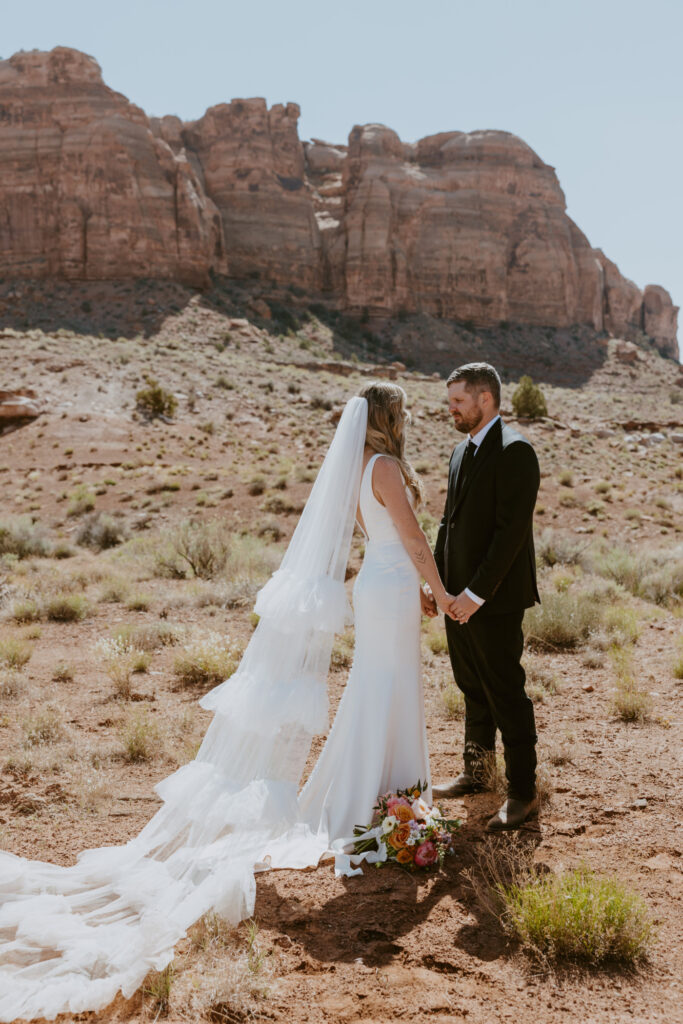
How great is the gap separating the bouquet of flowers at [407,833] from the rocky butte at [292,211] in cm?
4886

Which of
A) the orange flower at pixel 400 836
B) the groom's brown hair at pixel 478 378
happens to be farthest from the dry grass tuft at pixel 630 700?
the groom's brown hair at pixel 478 378

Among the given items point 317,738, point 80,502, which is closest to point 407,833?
point 317,738

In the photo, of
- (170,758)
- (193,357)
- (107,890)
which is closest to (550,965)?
(107,890)

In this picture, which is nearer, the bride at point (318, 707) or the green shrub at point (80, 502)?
the bride at point (318, 707)

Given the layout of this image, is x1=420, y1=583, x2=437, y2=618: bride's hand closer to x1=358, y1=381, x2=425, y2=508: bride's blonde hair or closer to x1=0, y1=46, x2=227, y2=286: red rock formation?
x1=358, y1=381, x2=425, y2=508: bride's blonde hair

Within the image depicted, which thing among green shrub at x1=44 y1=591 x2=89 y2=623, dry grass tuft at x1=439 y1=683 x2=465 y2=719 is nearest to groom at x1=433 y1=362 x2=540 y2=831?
dry grass tuft at x1=439 y1=683 x2=465 y2=719

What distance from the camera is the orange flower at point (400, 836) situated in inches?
138

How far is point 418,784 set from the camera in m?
3.75

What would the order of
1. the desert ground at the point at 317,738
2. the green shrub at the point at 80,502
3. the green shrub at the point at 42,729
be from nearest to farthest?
the desert ground at the point at 317,738, the green shrub at the point at 42,729, the green shrub at the point at 80,502

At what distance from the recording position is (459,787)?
4398 millimetres

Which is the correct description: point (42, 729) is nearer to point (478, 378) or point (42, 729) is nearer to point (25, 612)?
point (25, 612)

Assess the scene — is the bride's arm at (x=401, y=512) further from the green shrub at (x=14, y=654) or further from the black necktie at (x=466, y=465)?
the green shrub at (x=14, y=654)

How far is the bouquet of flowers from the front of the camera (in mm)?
3520

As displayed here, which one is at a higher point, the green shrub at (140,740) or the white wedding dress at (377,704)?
the white wedding dress at (377,704)
